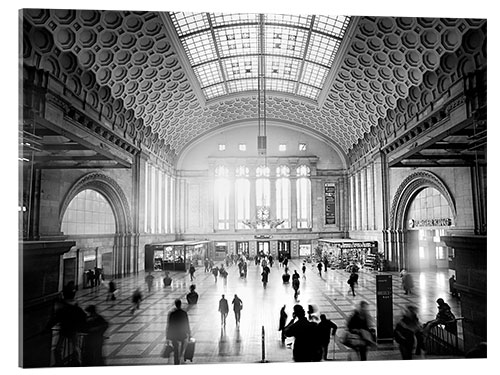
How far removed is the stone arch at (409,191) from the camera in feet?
68.2

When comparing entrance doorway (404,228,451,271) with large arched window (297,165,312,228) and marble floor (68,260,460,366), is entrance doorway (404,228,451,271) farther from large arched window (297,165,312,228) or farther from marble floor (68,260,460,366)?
large arched window (297,165,312,228)

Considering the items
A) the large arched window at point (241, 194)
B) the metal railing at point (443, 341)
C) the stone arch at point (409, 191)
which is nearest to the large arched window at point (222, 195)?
the large arched window at point (241, 194)

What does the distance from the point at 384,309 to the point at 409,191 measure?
1551cm

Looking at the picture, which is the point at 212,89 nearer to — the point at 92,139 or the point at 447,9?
the point at 92,139

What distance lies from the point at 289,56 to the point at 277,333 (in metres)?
16.7

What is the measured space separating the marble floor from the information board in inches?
535

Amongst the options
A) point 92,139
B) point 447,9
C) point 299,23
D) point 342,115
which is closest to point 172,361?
point 447,9

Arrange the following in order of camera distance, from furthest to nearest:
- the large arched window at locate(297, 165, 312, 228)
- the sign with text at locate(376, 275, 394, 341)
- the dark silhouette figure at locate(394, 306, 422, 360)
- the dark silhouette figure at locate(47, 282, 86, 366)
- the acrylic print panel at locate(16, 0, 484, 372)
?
1. the large arched window at locate(297, 165, 312, 228)
2. the sign with text at locate(376, 275, 394, 341)
3. the acrylic print panel at locate(16, 0, 484, 372)
4. the dark silhouette figure at locate(394, 306, 422, 360)
5. the dark silhouette figure at locate(47, 282, 86, 366)

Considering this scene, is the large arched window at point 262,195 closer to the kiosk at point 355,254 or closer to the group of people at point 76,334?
the kiosk at point 355,254

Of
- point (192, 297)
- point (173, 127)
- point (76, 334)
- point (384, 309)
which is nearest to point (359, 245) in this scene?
point (173, 127)

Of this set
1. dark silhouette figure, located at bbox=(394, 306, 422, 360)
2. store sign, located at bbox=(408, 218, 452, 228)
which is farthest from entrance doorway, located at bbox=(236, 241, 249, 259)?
dark silhouette figure, located at bbox=(394, 306, 422, 360)

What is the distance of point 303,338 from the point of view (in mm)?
8914

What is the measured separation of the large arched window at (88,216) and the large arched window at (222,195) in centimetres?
1470

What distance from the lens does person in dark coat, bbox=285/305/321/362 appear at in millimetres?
8859
